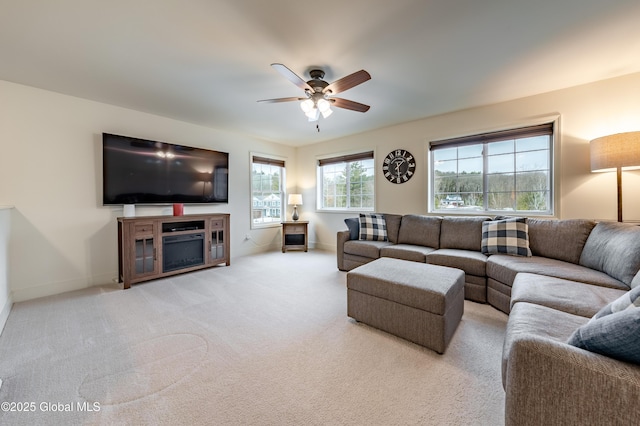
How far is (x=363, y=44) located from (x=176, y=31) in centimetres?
→ 152

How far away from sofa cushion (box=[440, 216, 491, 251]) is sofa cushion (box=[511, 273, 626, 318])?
1.15 metres

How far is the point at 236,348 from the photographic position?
1.82 metres

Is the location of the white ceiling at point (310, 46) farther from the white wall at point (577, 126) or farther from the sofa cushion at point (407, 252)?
the sofa cushion at point (407, 252)

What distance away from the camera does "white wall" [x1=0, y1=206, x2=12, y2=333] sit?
2250mm

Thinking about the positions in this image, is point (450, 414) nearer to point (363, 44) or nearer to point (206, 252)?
point (363, 44)

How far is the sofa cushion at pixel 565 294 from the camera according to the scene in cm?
148

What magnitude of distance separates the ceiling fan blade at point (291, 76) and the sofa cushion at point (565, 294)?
2420mm

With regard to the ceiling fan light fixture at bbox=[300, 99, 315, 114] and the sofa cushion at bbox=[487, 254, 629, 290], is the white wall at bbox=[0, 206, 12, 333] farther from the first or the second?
the sofa cushion at bbox=[487, 254, 629, 290]

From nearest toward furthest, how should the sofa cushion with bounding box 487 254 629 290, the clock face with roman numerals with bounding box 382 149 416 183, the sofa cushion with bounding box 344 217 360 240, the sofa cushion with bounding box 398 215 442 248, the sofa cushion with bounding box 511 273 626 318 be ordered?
1. the sofa cushion with bounding box 511 273 626 318
2. the sofa cushion with bounding box 487 254 629 290
3. the sofa cushion with bounding box 398 215 442 248
4. the sofa cushion with bounding box 344 217 360 240
5. the clock face with roman numerals with bounding box 382 149 416 183

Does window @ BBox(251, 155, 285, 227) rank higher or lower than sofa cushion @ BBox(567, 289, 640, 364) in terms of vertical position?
higher

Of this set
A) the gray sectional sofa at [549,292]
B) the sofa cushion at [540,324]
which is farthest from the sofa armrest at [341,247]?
the sofa cushion at [540,324]

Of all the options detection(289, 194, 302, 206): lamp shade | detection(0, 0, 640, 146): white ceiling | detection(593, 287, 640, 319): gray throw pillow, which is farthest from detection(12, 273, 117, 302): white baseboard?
detection(593, 287, 640, 319): gray throw pillow

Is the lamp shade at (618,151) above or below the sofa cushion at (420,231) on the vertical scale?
above

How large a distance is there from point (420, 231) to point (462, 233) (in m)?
0.54
